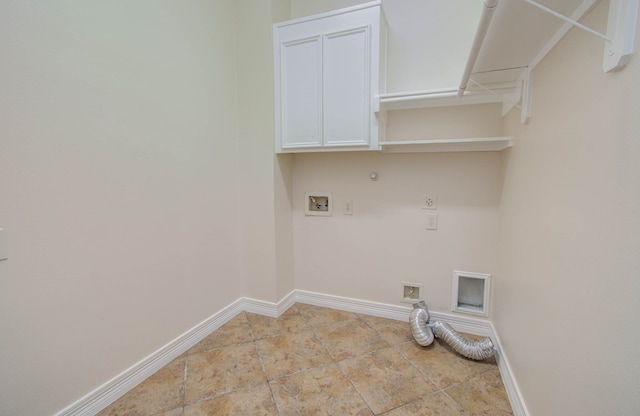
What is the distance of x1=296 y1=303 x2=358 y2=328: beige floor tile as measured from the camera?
91.7 inches

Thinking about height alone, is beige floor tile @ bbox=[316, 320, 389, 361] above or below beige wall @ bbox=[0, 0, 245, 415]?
below

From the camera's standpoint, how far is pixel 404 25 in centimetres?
210

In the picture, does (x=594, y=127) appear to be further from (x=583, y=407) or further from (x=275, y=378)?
(x=275, y=378)

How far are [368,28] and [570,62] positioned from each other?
1.23 m

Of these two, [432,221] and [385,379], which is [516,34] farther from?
[385,379]

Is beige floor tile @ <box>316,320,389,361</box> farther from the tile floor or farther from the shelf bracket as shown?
the shelf bracket

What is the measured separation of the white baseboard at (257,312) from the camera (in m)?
1.42

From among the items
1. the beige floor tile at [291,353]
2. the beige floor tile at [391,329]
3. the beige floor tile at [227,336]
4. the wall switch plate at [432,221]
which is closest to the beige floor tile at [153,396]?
the beige floor tile at [227,336]

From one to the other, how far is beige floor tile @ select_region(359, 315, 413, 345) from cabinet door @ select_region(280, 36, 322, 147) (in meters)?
1.49

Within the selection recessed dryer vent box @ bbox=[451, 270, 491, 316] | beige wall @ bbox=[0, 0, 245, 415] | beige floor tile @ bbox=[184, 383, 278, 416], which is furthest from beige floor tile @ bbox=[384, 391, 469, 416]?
beige wall @ bbox=[0, 0, 245, 415]

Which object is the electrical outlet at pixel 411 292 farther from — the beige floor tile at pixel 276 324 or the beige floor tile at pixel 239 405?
the beige floor tile at pixel 239 405

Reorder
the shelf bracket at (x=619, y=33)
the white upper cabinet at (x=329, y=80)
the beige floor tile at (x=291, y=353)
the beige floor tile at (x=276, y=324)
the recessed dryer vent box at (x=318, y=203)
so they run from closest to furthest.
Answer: the shelf bracket at (x=619, y=33)
the beige floor tile at (x=291, y=353)
the white upper cabinet at (x=329, y=80)
the beige floor tile at (x=276, y=324)
the recessed dryer vent box at (x=318, y=203)

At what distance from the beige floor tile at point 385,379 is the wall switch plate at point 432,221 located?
A: 932mm

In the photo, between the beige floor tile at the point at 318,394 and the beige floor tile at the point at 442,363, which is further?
the beige floor tile at the point at 442,363
